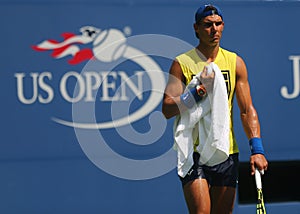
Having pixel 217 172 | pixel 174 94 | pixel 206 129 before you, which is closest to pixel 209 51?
pixel 174 94

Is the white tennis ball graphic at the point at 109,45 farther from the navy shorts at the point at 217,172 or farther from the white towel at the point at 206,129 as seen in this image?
the navy shorts at the point at 217,172

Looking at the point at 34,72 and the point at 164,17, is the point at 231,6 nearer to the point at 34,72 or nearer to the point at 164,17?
the point at 164,17

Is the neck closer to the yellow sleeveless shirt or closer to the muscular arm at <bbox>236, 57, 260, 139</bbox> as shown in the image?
the yellow sleeveless shirt

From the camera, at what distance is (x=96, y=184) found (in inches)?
242

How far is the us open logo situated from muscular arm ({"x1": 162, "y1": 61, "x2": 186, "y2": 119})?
1496 millimetres

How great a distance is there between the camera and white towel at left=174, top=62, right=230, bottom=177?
15.0 feet

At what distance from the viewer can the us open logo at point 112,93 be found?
20.0 ft

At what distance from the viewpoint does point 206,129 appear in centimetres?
466

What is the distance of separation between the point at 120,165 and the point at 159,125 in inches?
17.9

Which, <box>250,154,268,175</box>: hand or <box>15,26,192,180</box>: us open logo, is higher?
<box>15,26,192,180</box>: us open logo

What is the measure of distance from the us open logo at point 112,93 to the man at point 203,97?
1396mm

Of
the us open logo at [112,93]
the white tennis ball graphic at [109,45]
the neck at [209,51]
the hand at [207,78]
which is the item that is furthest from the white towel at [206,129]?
the white tennis ball graphic at [109,45]

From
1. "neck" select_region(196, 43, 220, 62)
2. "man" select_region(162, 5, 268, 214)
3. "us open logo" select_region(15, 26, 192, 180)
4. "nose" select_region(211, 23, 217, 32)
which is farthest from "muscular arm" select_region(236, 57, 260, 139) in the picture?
"us open logo" select_region(15, 26, 192, 180)

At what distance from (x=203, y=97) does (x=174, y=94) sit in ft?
0.59
